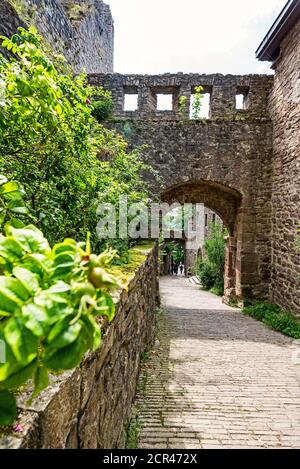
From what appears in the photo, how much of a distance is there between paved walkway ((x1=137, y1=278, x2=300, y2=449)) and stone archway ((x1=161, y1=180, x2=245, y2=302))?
3.65 m

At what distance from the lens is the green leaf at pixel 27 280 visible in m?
0.59

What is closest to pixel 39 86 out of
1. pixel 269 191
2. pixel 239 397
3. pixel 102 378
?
pixel 102 378

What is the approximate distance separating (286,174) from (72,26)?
6.59m

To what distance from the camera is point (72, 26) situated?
8547mm

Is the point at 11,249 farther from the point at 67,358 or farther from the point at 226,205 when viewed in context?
the point at 226,205

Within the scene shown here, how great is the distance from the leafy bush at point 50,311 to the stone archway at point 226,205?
832cm

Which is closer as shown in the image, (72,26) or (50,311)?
(50,311)

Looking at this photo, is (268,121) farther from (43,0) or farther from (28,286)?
(28,286)

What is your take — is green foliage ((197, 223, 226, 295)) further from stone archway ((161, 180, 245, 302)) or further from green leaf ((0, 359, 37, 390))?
green leaf ((0, 359, 37, 390))

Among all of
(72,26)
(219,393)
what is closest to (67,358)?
(219,393)

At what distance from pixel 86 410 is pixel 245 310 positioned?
743 cm

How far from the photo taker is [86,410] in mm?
1265

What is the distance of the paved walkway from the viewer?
2.52 m

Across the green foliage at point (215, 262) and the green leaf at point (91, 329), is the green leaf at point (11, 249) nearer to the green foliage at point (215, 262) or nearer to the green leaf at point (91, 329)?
the green leaf at point (91, 329)
